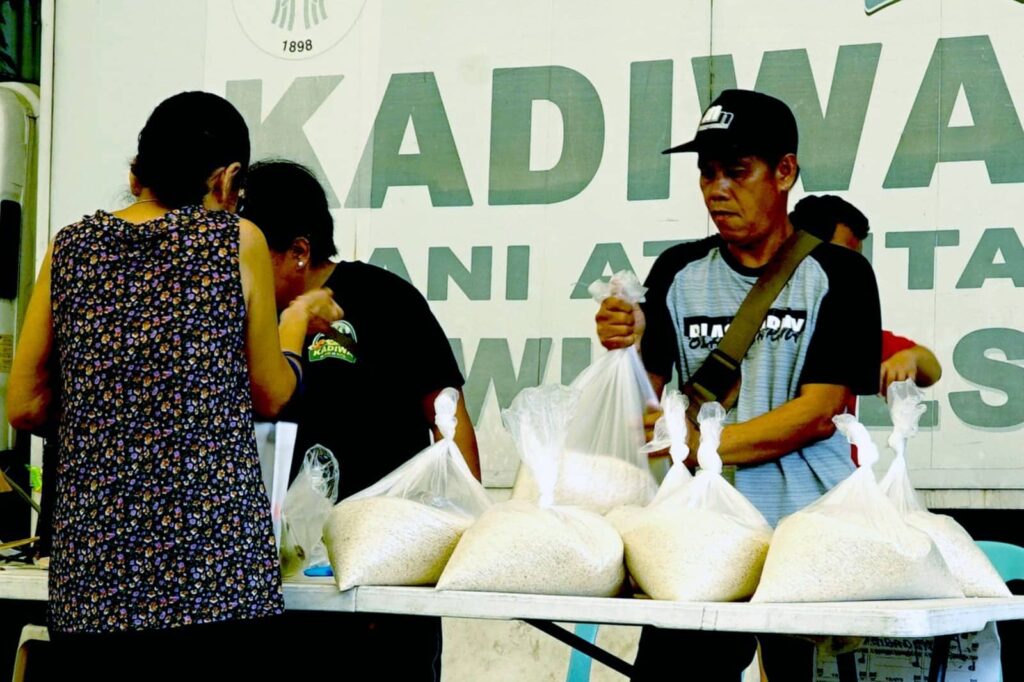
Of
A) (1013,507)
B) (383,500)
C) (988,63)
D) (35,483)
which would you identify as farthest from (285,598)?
(988,63)

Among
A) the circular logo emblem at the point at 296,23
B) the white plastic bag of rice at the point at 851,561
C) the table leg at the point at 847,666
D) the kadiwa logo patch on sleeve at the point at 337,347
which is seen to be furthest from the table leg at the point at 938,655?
the circular logo emblem at the point at 296,23

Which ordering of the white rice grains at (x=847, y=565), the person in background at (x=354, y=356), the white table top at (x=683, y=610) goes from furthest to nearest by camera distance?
the person in background at (x=354, y=356) → the white rice grains at (x=847, y=565) → the white table top at (x=683, y=610)

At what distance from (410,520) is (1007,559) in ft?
4.69

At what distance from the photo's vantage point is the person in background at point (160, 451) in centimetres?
215

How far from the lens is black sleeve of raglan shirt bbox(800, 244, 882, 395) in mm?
2955

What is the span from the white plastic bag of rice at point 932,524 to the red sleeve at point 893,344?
3.81 feet

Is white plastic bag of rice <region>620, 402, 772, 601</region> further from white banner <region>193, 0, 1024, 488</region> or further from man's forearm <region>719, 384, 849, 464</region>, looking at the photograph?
white banner <region>193, 0, 1024, 488</region>

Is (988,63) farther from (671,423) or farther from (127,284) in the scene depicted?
(127,284)

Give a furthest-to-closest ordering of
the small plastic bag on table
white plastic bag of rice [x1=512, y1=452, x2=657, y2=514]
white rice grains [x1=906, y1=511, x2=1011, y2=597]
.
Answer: white plastic bag of rice [x1=512, y1=452, x2=657, y2=514] → the small plastic bag on table → white rice grains [x1=906, y1=511, x2=1011, y2=597]

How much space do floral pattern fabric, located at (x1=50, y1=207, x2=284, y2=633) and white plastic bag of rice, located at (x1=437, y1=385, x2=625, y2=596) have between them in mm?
315

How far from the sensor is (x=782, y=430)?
9.42 feet

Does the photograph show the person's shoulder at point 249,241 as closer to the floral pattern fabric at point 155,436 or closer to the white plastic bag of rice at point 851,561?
the floral pattern fabric at point 155,436

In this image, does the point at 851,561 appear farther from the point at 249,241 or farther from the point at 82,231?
the point at 82,231

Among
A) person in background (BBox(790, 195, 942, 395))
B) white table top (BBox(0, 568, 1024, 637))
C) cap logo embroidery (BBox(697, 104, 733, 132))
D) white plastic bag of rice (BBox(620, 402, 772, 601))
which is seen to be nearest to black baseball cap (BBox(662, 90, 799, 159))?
cap logo embroidery (BBox(697, 104, 733, 132))
